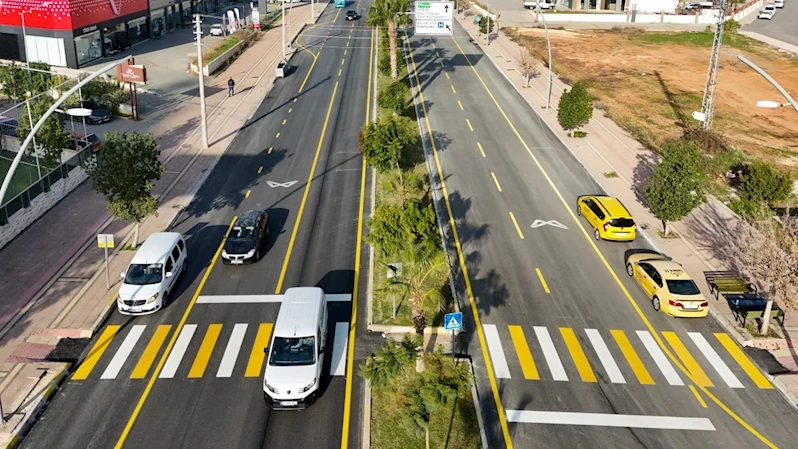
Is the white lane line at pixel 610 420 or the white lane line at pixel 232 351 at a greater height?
the white lane line at pixel 232 351

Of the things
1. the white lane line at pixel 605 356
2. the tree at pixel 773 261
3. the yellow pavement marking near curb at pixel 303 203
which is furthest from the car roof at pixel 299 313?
the tree at pixel 773 261

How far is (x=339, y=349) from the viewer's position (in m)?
24.8

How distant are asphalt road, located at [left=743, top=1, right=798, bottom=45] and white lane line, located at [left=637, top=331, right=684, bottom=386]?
93.5 m

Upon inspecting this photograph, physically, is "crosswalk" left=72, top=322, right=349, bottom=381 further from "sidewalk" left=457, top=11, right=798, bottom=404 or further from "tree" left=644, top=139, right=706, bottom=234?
"tree" left=644, top=139, right=706, bottom=234

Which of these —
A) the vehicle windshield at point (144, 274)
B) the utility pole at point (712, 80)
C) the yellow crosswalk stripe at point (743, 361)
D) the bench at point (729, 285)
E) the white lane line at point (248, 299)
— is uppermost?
the utility pole at point (712, 80)

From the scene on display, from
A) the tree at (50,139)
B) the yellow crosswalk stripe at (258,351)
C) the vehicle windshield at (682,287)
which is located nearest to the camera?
the yellow crosswalk stripe at (258,351)

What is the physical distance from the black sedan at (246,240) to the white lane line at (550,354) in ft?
43.0

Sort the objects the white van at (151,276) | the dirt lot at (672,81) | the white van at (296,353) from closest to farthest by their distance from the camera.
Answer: the white van at (296,353)
the white van at (151,276)
the dirt lot at (672,81)

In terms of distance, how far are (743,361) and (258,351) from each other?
1779 centimetres

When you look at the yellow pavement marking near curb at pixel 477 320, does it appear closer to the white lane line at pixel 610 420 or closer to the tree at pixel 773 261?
the white lane line at pixel 610 420

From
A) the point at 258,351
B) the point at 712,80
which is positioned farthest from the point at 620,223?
the point at 712,80

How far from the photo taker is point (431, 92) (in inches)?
2527

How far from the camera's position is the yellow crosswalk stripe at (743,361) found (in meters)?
23.6

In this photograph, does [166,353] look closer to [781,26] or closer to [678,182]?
[678,182]
